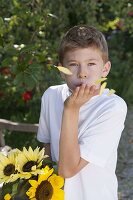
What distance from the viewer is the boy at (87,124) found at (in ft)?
5.34

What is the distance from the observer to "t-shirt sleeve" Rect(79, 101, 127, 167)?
1682 millimetres

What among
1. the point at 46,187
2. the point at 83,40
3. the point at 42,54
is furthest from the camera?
the point at 42,54

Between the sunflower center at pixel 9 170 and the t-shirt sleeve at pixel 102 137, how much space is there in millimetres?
293

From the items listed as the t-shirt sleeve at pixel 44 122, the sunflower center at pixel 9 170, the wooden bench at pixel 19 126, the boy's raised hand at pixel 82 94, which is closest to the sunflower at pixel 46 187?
the sunflower center at pixel 9 170

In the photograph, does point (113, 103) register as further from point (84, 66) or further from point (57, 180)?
point (57, 180)

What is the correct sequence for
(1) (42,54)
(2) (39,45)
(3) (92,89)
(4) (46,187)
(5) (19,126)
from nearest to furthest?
(3) (92,89) → (4) (46,187) → (1) (42,54) → (2) (39,45) → (5) (19,126)

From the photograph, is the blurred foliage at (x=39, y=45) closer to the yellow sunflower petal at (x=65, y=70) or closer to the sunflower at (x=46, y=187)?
the yellow sunflower petal at (x=65, y=70)

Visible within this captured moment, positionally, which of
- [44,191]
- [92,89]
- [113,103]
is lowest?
[44,191]

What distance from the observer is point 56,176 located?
1.68m

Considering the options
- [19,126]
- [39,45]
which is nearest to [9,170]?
[39,45]

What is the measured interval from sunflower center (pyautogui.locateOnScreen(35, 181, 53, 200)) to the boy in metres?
0.07

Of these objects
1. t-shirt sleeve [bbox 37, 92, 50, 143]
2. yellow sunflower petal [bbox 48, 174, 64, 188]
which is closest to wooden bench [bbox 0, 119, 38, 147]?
t-shirt sleeve [bbox 37, 92, 50, 143]

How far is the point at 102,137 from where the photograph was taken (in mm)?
1691

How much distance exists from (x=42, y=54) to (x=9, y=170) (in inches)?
35.0
